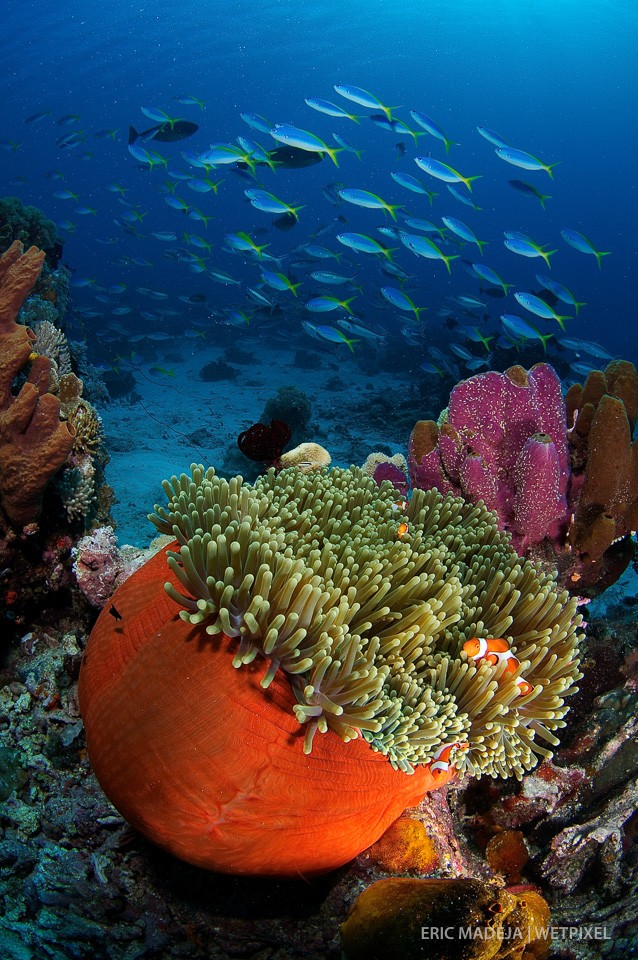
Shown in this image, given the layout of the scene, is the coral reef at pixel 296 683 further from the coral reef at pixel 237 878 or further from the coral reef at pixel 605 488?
the coral reef at pixel 605 488

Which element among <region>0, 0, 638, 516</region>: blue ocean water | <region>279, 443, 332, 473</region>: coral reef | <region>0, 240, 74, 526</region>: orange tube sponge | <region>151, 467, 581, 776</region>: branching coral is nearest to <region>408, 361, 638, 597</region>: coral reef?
<region>151, 467, 581, 776</region>: branching coral

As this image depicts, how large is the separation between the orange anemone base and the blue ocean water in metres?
10.6

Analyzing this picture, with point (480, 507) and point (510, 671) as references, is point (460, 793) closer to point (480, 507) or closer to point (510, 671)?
point (510, 671)

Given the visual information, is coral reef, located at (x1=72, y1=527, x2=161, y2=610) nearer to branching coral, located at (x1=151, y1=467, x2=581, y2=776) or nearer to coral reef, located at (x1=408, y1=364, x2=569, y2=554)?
branching coral, located at (x1=151, y1=467, x2=581, y2=776)

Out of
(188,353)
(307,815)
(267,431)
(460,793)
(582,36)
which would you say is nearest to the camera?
(307,815)

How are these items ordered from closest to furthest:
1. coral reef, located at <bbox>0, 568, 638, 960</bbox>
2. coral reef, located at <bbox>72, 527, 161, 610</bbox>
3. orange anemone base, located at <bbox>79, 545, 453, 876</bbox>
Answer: orange anemone base, located at <bbox>79, 545, 453, 876</bbox>, coral reef, located at <bbox>0, 568, 638, 960</bbox>, coral reef, located at <bbox>72, 527, 161, 610</bbox>

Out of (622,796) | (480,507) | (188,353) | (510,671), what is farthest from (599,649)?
(188,353)

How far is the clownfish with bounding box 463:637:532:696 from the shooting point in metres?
2.22

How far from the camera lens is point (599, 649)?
11.1 ft

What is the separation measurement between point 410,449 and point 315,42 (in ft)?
212

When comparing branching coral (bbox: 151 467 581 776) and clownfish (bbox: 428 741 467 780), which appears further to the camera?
clownfish (bbox: 428 741 467 780)

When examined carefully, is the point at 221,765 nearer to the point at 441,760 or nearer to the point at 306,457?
the point at 441,760

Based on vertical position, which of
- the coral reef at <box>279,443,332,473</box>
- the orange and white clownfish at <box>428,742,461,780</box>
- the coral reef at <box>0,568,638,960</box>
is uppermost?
the orange and white clownfish at <box>428,742,461,780</box>

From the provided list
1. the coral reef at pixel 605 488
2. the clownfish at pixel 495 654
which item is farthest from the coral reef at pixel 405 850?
the coral reef at pixel 605 488
